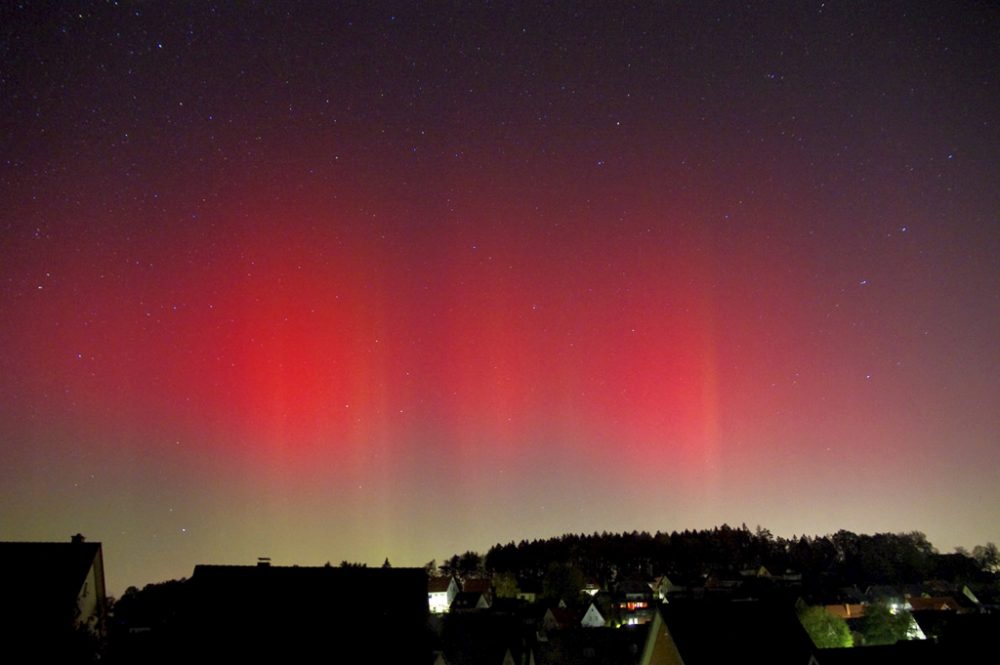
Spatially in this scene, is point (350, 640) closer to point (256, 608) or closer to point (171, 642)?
point (256, 608)

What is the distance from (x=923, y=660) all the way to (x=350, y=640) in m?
29.3

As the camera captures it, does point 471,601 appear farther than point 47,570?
Yes

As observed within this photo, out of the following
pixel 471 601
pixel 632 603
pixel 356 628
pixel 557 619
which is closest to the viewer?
pixel 356 628

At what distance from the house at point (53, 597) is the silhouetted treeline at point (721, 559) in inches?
5449

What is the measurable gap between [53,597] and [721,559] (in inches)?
6775

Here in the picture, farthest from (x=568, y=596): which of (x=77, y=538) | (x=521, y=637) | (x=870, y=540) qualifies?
(x=870, y=540)

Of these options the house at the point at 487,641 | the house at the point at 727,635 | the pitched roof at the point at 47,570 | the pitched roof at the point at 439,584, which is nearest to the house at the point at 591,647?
the house at the point at 487,641

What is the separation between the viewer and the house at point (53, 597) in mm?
23062

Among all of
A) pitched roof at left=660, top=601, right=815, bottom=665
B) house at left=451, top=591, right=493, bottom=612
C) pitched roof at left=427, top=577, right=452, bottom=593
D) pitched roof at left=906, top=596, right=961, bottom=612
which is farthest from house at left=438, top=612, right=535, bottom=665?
pitched roof at left=906, top=596, right=961, bottom=612

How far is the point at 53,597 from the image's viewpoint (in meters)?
30.2

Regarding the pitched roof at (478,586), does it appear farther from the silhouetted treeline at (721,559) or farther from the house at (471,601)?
the silhouetted treeline at (721,559)

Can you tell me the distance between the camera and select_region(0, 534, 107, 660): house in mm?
23062

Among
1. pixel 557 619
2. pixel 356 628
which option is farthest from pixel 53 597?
pixel 557 619

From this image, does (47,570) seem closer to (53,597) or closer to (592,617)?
(53,597)
